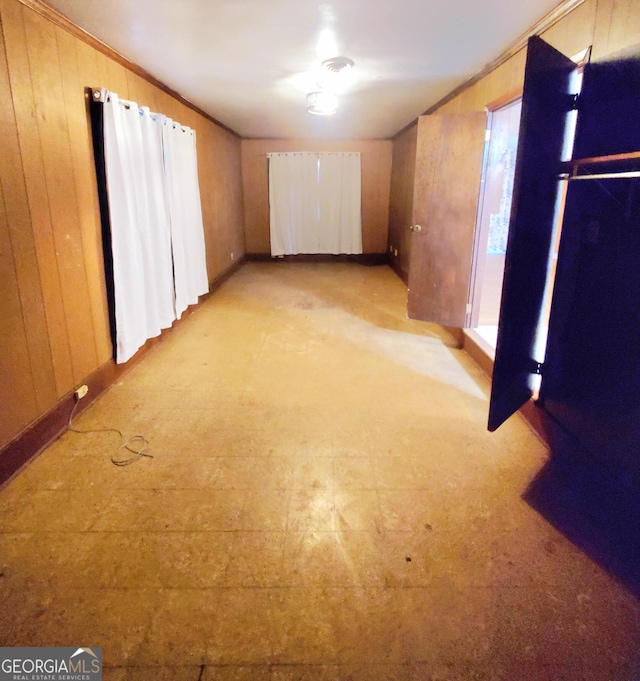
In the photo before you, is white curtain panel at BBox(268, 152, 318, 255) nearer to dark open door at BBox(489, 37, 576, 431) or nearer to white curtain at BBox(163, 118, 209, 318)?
white curtain at BBox(163, 118, 209, 318)

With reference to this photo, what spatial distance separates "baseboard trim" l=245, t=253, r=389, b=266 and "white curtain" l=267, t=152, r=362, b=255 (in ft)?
0.40

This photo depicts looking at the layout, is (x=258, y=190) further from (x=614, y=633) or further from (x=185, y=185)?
(x=614, y=633)

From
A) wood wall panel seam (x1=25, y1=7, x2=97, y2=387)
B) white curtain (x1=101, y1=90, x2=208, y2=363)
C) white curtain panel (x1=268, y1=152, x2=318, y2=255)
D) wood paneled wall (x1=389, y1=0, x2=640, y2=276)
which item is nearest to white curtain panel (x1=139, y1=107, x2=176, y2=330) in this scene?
white curtain (x1=101, y1=90, x2=208, y2=363)

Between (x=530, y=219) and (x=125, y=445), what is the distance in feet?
7.70

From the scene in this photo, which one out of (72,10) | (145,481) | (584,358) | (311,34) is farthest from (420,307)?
(72,10)

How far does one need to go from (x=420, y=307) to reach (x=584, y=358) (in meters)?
2.06

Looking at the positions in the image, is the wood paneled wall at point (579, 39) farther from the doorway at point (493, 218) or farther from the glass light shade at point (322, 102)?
the glass light shade at point (322, 102)

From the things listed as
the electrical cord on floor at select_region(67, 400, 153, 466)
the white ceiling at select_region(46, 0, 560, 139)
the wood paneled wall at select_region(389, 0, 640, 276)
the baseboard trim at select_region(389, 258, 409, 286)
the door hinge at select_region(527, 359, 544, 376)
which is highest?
the white ceiling at select_region(46, 0, 560, 139)

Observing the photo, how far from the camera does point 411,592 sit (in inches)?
60.0

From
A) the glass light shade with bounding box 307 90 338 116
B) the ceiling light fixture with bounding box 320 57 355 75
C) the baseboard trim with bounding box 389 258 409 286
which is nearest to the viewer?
the ceiling light fixture with bounding box 320 57 355 75

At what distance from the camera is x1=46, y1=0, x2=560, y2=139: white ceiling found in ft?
7.67

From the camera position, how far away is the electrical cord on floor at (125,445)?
2271mm

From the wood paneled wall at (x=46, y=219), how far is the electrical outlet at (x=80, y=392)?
0.05 metres

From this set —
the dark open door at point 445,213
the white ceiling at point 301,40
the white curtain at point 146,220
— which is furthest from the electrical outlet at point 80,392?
the dark open door at point 445,213
